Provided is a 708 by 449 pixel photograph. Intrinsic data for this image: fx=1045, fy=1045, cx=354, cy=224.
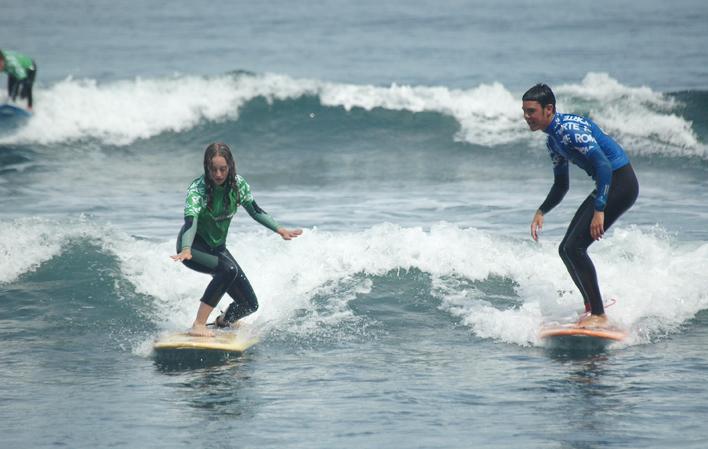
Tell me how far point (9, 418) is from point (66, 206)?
26.7 ft

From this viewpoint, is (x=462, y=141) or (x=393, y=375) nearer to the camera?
(x=393, y=375)

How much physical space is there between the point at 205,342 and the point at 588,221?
2928 millimetres

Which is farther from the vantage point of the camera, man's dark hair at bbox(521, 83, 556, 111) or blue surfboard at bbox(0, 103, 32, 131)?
blue surfboard at bbox(0, 103, 32, 131)

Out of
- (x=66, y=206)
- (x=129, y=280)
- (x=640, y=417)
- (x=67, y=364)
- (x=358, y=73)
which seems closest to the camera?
(x=640, y=417)

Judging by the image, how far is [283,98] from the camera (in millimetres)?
21328

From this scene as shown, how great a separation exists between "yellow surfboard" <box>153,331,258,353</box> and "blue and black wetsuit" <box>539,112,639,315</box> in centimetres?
250

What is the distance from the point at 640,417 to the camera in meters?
6.12

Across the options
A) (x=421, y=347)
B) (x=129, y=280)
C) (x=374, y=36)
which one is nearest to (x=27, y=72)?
(x=129, y=280)

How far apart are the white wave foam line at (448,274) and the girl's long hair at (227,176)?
1400mm

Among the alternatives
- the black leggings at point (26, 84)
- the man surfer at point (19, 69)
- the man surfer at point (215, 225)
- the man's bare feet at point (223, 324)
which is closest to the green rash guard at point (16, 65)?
the man surfer at point (19, 69)

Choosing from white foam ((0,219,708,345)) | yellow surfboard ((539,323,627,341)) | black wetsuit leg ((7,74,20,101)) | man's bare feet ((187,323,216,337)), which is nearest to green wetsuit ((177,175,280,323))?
man's bare feet ((187,323,216,337))

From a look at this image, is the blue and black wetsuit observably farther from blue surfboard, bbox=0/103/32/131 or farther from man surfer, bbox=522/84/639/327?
blue surfboard, bbox=0/103/32/131

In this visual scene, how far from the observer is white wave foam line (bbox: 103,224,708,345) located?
28.5 feet

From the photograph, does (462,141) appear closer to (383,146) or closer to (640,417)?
(383,146)
